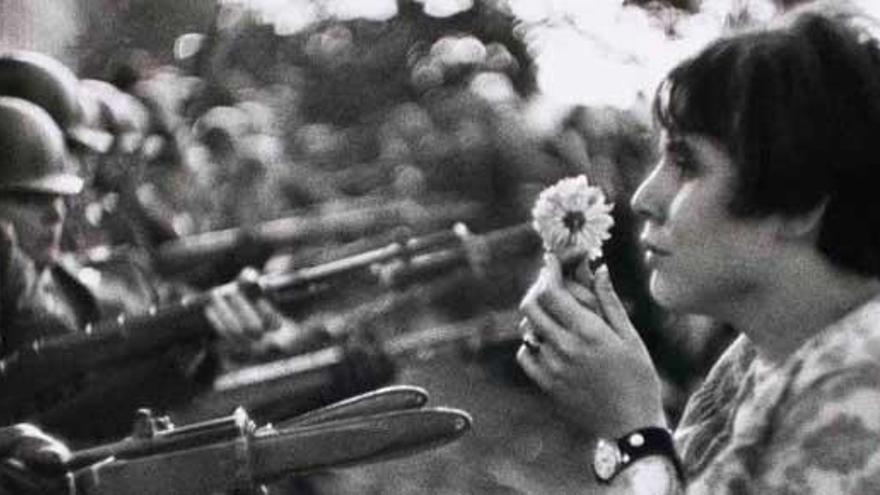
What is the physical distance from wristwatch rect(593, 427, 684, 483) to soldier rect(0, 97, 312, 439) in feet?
2.55

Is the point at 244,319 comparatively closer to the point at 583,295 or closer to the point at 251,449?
the point at 251,449

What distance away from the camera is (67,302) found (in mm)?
1982

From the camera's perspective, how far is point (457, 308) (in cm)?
193

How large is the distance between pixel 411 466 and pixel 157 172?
51 cm

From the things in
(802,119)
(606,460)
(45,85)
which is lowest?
(45,85)

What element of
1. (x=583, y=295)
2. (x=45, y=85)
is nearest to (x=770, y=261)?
(x=583, y=295)

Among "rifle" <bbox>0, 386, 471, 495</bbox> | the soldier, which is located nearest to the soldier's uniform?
the soldier

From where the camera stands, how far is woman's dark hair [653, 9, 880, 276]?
45.2 inches

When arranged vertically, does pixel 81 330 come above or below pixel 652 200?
below

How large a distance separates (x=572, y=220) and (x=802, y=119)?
23 cm

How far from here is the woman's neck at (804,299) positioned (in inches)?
46.2

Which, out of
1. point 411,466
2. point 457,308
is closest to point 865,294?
point 457,308

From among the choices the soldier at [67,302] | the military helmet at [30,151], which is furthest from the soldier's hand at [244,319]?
the military helmet at [30,151]

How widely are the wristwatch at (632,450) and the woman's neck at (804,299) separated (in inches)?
3.7
